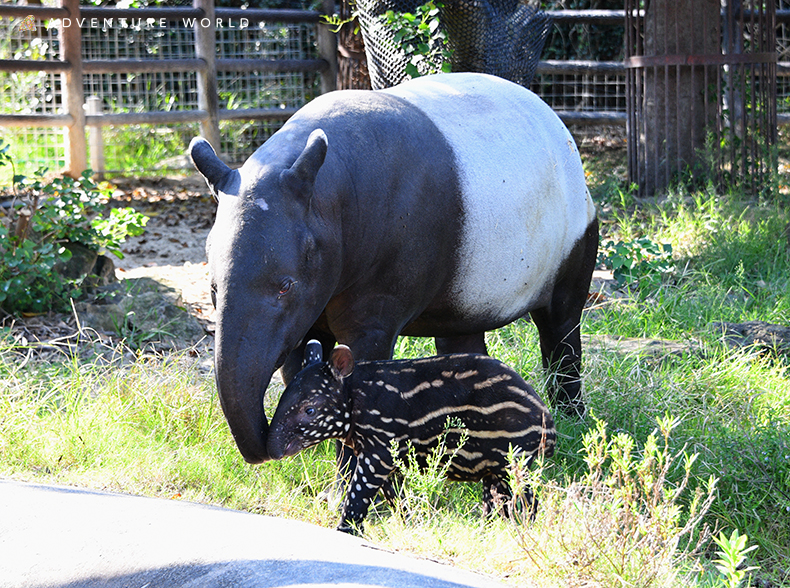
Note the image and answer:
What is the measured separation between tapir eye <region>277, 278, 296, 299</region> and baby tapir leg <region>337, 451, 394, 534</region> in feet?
2.21

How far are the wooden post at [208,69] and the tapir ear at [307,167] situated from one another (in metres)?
7.98

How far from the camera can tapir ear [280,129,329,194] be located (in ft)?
8.56

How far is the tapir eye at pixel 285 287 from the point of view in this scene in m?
2.59

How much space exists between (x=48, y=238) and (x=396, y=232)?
147 inches

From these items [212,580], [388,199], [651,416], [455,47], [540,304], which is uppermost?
[455,47]

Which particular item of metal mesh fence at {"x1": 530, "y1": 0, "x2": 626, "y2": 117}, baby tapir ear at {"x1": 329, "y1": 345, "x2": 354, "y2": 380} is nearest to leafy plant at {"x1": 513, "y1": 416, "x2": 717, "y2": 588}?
baby tapir ear at {"x1": 329, "y1": 345, "x2": 354, "y2": 380}

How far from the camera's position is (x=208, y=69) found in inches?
413

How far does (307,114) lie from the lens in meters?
3.08

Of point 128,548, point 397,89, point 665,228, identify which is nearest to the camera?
point 128,548

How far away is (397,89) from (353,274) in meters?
0.96

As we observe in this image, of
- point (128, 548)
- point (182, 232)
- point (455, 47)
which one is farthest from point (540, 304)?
point (182, 232)

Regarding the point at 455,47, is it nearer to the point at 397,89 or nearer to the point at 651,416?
the point at 397,89

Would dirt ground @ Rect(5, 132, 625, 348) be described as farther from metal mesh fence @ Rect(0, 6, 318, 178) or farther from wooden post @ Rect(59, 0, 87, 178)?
metal mesh fence @ Rect(0, 6, 318, 178)

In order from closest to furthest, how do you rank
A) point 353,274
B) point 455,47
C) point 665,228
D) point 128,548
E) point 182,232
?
point 128,548, point 353,274, point 455,47, point 665,228, point 182,232
